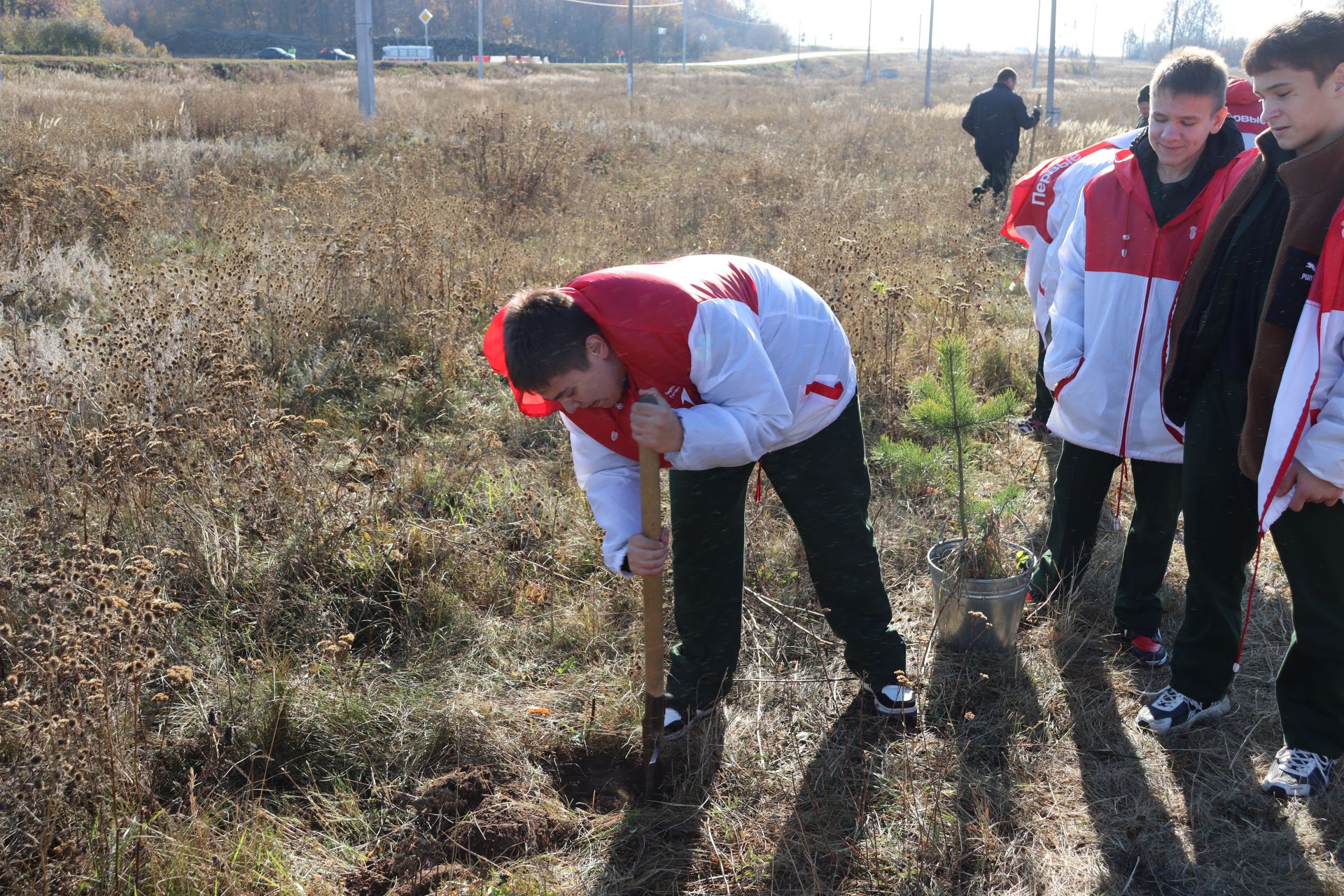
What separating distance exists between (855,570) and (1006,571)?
0.80 m

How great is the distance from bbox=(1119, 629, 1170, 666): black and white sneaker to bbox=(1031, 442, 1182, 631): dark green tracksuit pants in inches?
0.6

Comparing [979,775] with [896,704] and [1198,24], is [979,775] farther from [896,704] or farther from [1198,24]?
[1198,24]

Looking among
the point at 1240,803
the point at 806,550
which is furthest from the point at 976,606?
the point at 1240,803

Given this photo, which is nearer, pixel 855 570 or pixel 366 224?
pixel 855 570

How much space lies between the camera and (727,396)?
2.22 m

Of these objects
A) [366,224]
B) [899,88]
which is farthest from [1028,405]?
[899,88]

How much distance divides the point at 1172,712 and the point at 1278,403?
1117 millimetres

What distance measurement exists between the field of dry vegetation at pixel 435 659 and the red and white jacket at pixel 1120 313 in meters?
0.55

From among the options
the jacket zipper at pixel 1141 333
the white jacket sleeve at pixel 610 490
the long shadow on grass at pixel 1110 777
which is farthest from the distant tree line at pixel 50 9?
the long shadow on grass at pixel 1110 777

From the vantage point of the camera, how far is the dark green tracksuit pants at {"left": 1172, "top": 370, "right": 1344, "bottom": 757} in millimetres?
2350

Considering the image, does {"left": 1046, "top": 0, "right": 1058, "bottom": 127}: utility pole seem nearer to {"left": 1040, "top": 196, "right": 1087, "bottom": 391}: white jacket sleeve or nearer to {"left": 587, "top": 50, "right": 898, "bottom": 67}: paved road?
{"left": 1040, "top": 196, "right": 1087, "bottom": 391}: white jacket sleeve

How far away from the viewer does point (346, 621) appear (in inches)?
133

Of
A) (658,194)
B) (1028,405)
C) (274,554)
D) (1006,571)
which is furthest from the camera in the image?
(658,194)

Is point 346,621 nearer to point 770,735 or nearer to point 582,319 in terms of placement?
point 770,735
